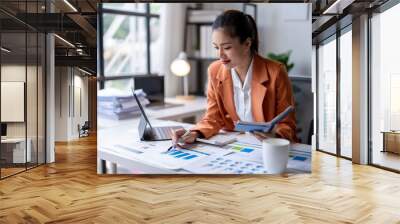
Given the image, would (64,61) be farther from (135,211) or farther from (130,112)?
(135,211)

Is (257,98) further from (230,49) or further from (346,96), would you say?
(346,96)

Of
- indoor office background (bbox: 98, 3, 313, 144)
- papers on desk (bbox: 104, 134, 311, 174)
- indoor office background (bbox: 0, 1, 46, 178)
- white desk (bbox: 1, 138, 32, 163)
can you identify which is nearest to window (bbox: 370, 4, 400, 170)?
indoor office background (bbox: 98, 3, 313, 144)

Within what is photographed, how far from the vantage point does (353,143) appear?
16.2 feet

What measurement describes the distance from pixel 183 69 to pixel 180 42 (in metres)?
0.29

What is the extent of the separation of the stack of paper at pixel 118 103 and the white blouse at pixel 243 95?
0.83m

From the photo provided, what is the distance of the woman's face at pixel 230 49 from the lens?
395cm

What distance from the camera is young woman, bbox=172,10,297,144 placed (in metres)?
3.96

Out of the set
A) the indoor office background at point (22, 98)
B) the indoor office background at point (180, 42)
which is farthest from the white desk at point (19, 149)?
the indoor office background at point (180, 42)

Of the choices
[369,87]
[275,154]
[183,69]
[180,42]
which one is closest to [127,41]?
[180,42]

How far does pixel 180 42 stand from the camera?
428 centimetres

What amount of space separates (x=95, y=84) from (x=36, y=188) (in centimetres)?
106

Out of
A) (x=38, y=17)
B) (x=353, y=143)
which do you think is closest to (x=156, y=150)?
(x=38, y=17)

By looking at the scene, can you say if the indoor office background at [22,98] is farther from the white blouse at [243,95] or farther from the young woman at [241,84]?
the white blouse at [243,95]

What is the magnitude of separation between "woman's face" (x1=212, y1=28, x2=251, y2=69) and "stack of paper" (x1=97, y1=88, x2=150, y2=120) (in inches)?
32.2
